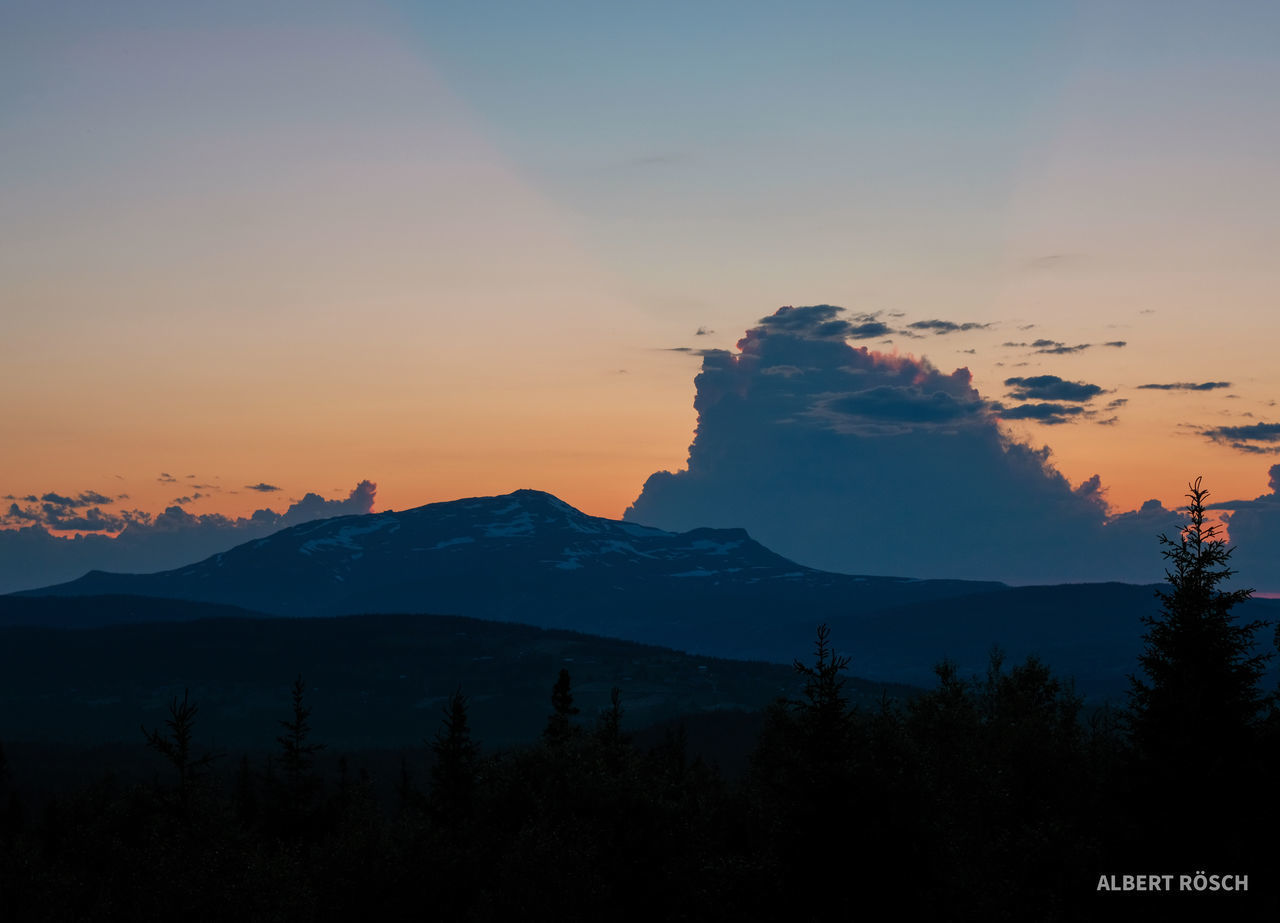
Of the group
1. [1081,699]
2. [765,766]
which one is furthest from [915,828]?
[1081,699]

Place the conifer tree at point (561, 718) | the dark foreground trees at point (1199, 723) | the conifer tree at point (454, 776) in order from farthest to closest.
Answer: the conifer tree at point (561, 718), the conifer tree at point (454, 776), the dark foreground trees at point (1199, 723)

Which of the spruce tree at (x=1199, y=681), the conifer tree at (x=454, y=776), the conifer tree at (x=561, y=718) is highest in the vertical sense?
the spruce tree at (x=1199, y=681)

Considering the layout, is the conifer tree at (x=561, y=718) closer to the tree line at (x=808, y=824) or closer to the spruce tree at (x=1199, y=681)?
the tree line at (x=808, y=824)

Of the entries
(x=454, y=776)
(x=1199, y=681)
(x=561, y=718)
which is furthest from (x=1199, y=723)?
(x=561, y=718)

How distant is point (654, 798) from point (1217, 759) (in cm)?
3958

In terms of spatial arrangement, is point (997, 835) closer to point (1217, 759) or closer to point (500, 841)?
point (1217, 759)

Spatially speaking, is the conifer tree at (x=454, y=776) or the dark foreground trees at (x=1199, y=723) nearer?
the dark foreground trees at (x=1199, y=723)

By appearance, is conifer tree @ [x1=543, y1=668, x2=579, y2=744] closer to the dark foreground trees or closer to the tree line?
the tree line

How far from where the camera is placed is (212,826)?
79.9 meters

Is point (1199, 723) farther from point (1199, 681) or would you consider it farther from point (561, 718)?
point (561, 718)

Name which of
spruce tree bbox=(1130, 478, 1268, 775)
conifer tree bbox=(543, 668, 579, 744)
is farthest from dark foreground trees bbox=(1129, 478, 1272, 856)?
conifer tree bbox=(543, 668, 579, 744)

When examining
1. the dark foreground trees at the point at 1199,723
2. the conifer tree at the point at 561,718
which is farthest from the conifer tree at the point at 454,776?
the dark foreground trees at the point at 1199,723

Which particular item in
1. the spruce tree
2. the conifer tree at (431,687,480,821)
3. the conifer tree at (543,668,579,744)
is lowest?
the conifer tree at (431,687,480,821)

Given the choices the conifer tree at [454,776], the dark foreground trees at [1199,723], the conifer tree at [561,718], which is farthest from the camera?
the conifer tree at [561,718]
